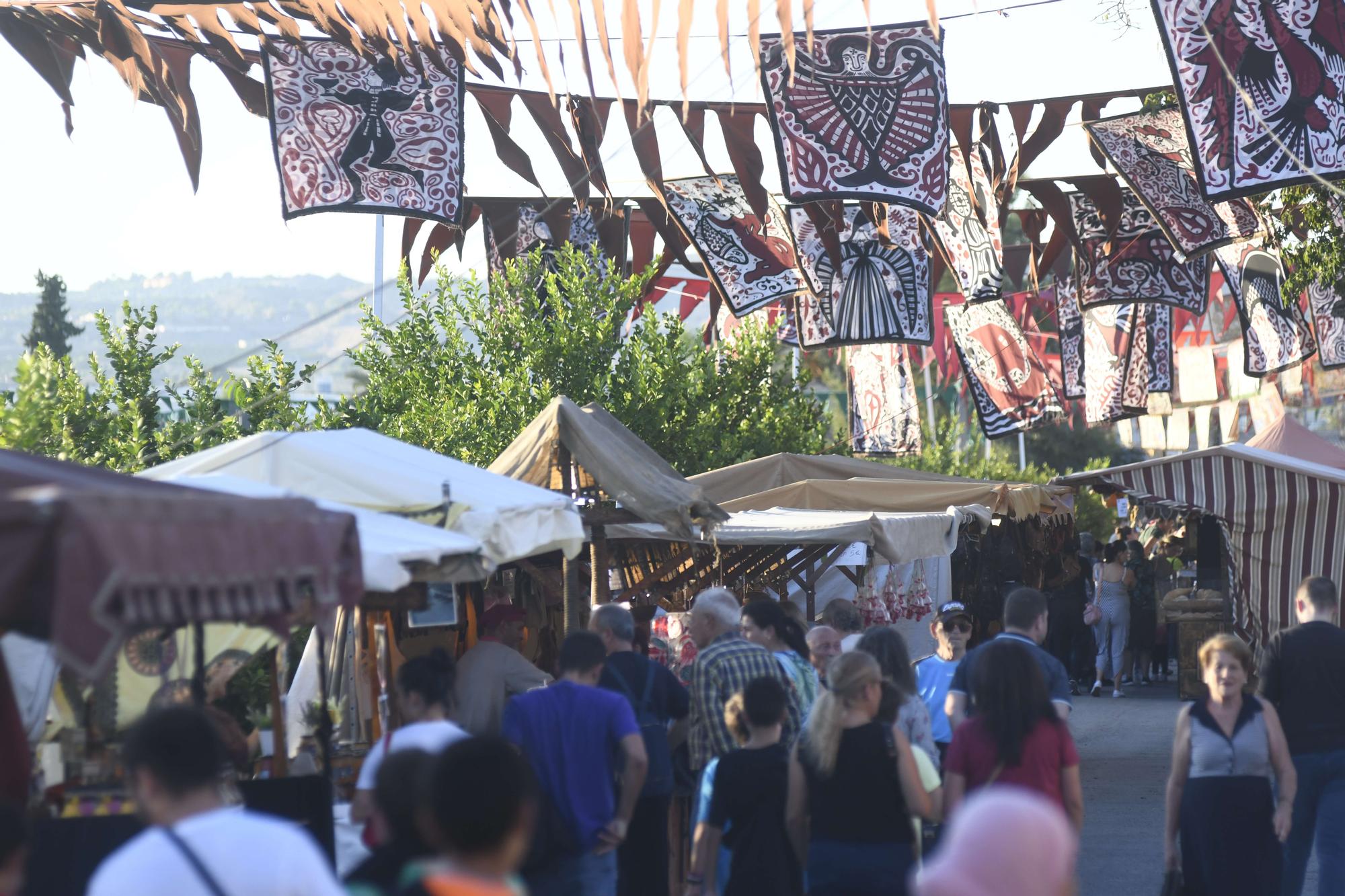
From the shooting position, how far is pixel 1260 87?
35.0 ft

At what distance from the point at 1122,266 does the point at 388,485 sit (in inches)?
509

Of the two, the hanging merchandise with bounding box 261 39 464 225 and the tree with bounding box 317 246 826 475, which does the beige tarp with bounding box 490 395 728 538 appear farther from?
the tree with bounding box 317 246 826 475

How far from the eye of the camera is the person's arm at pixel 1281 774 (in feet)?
21.4

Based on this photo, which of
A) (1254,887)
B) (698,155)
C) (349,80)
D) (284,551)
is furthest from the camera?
(698,155)

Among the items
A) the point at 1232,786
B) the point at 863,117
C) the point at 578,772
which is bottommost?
the point at 1232,786

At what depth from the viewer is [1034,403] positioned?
21.0 metres

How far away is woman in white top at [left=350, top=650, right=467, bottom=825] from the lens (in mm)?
5211

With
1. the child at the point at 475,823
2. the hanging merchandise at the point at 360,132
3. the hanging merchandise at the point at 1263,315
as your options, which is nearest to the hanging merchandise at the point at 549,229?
the hanging merchandise at the point at 360,132

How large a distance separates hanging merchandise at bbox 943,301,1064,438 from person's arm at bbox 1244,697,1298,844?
14.6m

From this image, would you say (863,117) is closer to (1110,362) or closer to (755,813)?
(755,813)

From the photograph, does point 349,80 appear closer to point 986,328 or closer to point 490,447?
point 490,447

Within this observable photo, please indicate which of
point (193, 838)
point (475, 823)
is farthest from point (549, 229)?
point (475, 823)

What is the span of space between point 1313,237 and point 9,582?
16859 millimetres

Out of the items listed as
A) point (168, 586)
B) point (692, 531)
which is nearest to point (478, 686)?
point (692, 531)
